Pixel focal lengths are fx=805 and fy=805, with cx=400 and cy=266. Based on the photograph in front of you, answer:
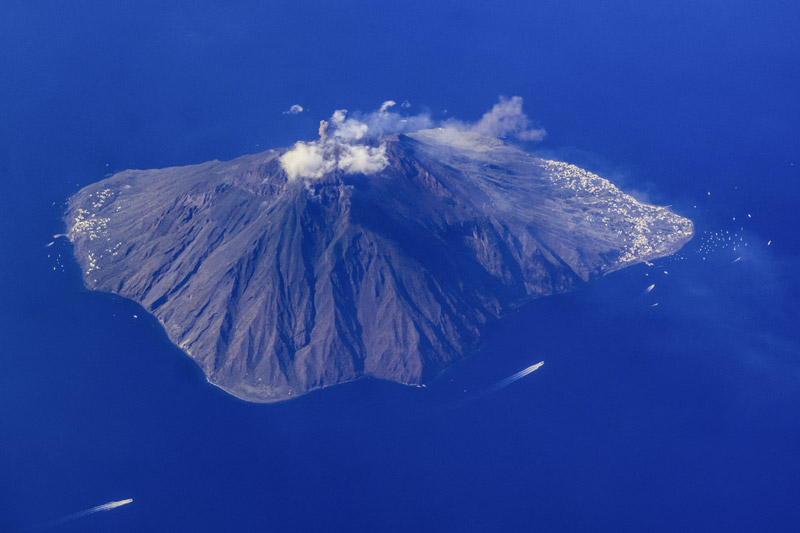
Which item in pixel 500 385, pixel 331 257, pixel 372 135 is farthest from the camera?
pixel 372 135

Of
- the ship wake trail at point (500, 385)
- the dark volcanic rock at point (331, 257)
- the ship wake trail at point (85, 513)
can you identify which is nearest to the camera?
the ship wake trail at point (85, 513)

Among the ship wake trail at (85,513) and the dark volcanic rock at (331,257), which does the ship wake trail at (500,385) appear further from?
the ship wake trail at (85,513)

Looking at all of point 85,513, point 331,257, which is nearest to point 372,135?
point 331,257

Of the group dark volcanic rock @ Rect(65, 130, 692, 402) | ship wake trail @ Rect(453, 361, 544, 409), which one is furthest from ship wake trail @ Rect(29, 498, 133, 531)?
ship wake trail @ Rect(453, 361, 544, 409)

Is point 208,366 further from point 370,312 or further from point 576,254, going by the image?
point 576,254

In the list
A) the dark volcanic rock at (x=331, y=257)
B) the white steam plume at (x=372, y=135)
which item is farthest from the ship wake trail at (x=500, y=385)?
the white steam plume at (x=372, y=135)

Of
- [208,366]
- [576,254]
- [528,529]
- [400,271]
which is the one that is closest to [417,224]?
[400,271]

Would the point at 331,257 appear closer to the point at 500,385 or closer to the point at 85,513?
the point at 500,385

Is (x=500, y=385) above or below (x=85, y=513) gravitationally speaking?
below

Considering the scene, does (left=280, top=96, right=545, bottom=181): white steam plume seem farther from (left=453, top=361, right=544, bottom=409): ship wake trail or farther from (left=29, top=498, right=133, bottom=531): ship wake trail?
(left=29, top=498, right=133, bottom=531): ship wake trail
